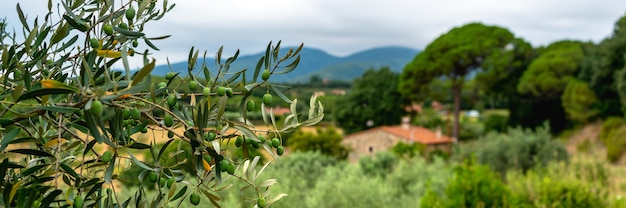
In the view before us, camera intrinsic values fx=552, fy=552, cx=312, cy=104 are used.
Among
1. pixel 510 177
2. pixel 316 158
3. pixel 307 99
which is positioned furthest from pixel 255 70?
pixel 316 158

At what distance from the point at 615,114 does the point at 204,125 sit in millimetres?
26495

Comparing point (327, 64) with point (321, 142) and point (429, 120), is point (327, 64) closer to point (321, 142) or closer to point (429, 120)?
point (429, 120)

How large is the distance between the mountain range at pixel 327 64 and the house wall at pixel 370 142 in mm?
4188

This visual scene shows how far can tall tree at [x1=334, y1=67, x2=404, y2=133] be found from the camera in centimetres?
3438

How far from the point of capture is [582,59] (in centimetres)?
2653

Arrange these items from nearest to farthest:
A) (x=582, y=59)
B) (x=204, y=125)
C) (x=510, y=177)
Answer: (x=204, y=125)
(x=510, y=177)
(x=582, y=59)

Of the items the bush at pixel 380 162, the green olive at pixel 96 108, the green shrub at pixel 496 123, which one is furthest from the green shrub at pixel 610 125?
the green olive at pixel 96 108

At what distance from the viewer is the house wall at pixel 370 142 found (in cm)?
2780

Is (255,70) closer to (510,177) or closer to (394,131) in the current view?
(510,177)

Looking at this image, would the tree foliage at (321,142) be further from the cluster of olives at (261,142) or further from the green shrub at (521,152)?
the cluster of olives at (261,142)

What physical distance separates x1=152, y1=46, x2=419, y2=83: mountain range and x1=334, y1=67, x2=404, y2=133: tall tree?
1.54m

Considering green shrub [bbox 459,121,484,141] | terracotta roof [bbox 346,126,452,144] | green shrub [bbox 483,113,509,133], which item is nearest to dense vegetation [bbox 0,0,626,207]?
terracotta roof [bbox 346,126,452,144]

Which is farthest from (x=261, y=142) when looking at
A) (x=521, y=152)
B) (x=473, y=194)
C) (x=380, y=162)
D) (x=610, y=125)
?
(x=610, y=125)

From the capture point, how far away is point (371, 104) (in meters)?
35.1
